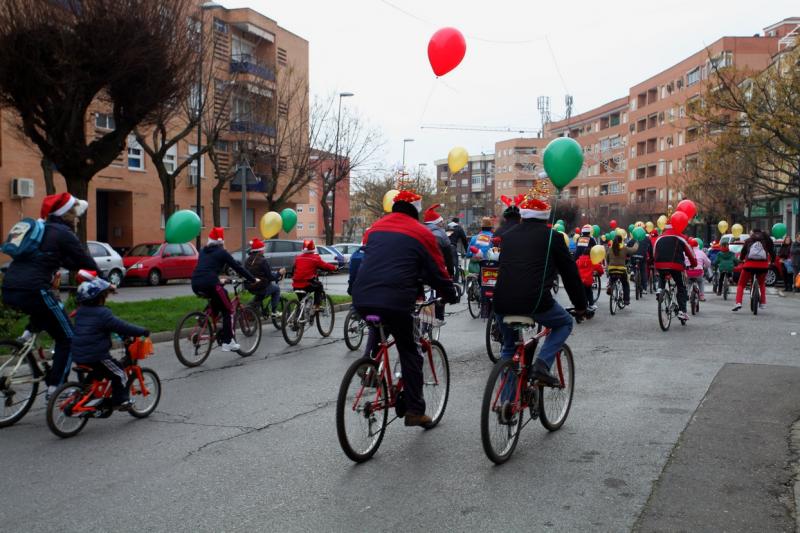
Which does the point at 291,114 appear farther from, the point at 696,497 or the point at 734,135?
the point at 696,497

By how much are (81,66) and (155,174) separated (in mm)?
23877

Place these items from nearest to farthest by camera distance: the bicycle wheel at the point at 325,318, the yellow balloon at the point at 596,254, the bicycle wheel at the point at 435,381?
the bicycle wheel at the point at 435,381, the bicycle wheel at the point at 325,318, the yellow balloon at the point at 596,254

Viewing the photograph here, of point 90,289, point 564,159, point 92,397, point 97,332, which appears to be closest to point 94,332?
point 97,332

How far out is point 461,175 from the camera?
458 feet

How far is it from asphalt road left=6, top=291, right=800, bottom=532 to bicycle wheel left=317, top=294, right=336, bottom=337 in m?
3.43

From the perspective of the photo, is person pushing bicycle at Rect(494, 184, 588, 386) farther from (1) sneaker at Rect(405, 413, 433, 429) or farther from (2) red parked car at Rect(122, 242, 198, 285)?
(2) red parked car at Rect(122, 242, 198, 285)

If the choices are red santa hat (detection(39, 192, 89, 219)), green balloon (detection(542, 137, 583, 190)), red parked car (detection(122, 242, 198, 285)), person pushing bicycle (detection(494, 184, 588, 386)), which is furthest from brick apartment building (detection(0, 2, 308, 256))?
person pushing bicycle (detection(494, 184, 588, 386))

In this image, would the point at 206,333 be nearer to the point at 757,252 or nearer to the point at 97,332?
the point at 97,332

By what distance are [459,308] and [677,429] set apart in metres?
11.4

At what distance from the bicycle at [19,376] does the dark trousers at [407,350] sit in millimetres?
3239

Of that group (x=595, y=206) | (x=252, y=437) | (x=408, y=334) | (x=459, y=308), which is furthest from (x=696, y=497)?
(x=595, y=206)

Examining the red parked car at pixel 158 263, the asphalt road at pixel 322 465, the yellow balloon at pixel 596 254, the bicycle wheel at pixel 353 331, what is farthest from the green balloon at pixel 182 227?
the red parked car at pixel 158 263

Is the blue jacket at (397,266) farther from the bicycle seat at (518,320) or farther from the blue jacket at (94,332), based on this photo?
the blue jacket at (94,332)

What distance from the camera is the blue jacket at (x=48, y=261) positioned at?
675 centimetres
